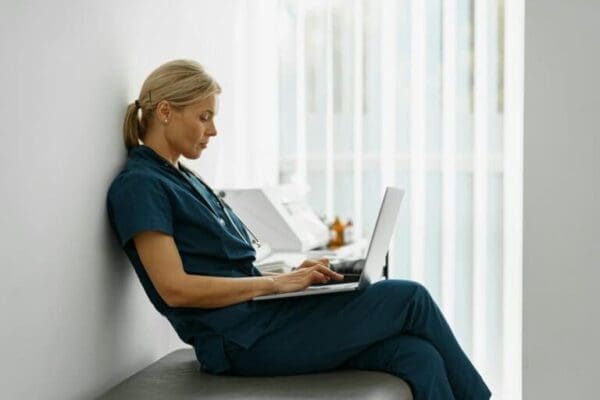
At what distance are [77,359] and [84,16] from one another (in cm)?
79

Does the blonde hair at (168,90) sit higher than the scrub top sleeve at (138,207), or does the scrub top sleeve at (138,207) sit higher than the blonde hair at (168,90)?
the blonde hair at (168,90)

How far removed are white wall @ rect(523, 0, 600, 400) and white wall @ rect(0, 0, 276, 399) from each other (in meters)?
1.66

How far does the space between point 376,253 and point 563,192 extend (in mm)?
1495

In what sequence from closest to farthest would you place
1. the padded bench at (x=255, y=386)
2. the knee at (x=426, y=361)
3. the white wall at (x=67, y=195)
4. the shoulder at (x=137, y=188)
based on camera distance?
the white wall at (x=67, y=195), the padded bench at (x=255, y=386), the shoulder at (x=137, y=188), the knee at (x=426, y=361)

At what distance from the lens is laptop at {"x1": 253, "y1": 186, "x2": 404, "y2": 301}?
7.61 ft

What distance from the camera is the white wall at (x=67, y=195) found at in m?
1.85

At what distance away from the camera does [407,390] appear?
2.31 metres

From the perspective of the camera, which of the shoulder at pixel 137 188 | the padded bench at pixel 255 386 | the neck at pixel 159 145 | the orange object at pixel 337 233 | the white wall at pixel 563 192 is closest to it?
the padded bench at pixel 255 386

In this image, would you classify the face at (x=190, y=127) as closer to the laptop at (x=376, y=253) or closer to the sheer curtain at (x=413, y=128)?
the laptop at (x=376, y=253)

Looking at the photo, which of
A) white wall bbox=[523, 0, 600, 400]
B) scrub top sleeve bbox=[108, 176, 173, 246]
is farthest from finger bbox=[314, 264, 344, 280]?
white wall bbox=[523, 0, 600, 400]

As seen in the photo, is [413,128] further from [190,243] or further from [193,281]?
[193,281]

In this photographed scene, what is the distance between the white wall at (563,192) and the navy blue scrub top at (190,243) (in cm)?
167

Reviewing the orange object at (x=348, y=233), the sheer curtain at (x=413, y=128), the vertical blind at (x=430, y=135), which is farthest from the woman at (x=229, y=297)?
the vertical blind at (x=430, y=135)

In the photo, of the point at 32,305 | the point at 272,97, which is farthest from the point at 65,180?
the point at 272,97
